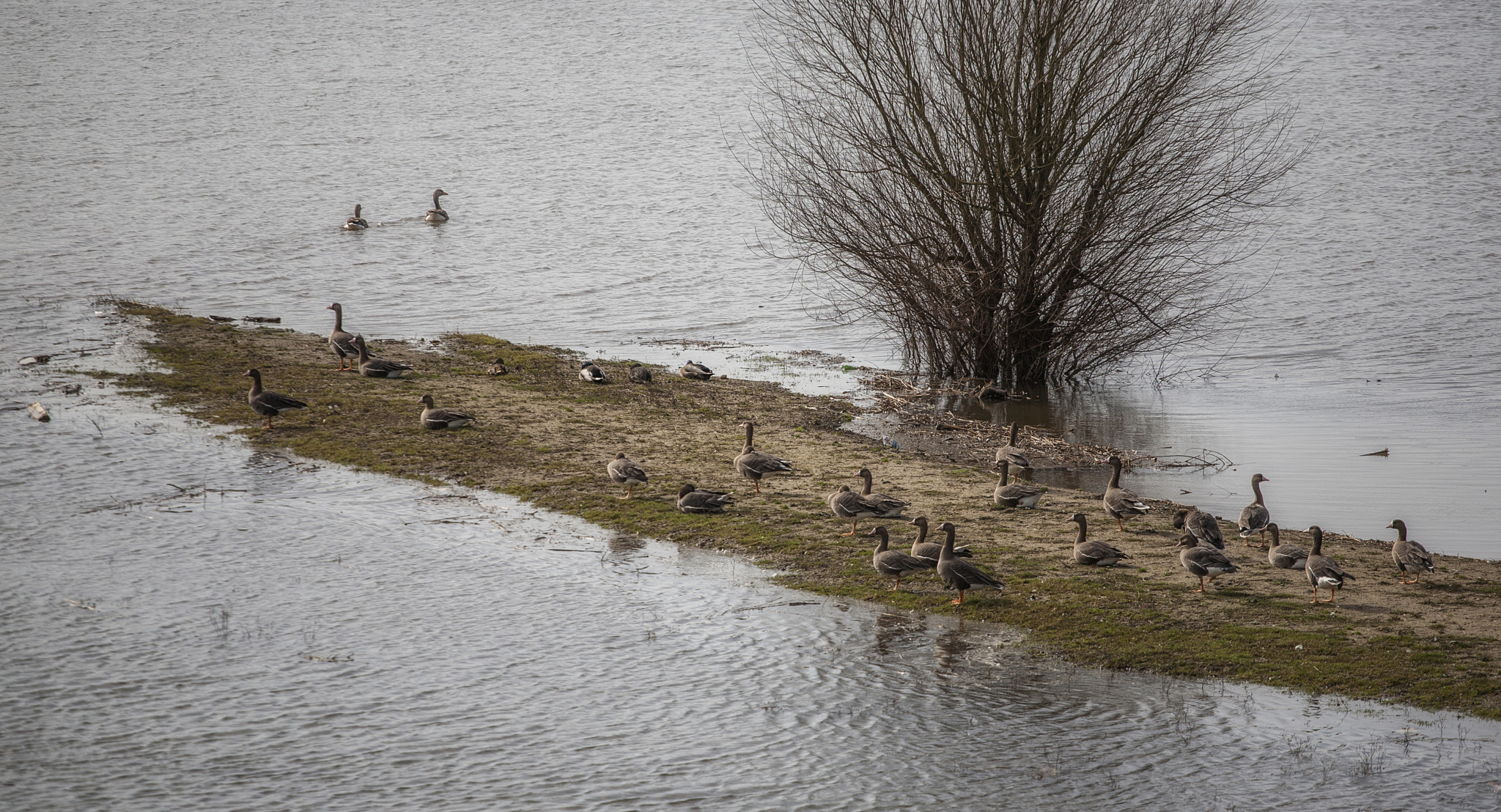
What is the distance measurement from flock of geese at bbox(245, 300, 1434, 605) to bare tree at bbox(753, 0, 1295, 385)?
5502 millimetres

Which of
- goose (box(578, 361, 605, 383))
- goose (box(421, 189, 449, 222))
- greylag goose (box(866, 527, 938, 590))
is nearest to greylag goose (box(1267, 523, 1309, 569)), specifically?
greylag goose (box(866, 527, 938, 590))

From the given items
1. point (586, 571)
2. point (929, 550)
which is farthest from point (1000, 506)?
point (586, 571)

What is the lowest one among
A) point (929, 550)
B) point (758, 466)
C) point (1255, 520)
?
point (929, 550)

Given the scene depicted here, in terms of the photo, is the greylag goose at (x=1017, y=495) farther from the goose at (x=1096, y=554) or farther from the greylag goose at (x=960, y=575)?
the greylag goose at (x=960, y=575)

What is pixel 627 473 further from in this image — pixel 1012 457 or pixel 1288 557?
pixel 1288 557

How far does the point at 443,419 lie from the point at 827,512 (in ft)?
21.2

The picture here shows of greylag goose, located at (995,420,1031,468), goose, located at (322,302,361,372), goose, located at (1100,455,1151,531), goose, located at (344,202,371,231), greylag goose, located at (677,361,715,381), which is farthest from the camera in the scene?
goose, located at (344,202,371,231)

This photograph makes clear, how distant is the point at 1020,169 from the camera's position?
21.2m

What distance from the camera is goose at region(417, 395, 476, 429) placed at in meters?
17.2

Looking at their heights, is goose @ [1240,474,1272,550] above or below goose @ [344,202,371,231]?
below

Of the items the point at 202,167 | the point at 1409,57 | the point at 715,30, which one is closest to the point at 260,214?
the point at 202,167

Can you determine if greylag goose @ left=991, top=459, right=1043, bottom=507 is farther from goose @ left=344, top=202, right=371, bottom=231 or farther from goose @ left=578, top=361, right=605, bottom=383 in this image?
goose @ left=344, top=202, right=371, bottom=231

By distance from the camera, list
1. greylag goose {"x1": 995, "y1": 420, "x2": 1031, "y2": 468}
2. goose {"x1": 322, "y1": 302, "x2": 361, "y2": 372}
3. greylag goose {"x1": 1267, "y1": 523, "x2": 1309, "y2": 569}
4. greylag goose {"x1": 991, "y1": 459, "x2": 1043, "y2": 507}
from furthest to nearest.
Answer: goose {"x1": 322, "y1": 302, "x2": 361, "y2": 372}
greylag goose {"x1": 995, "y1": 420, "x2": 1031, "y2": 468}
greylag goose {"x1": 991, "y1": 459, "x2": 1043, "y2": 507}
greylag goose {"x1": 1267, "y1": 523, "x2": 1309, "y2": 569}

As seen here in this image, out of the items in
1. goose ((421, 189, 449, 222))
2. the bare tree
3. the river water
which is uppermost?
goose ((421, 189, 449, 222))
